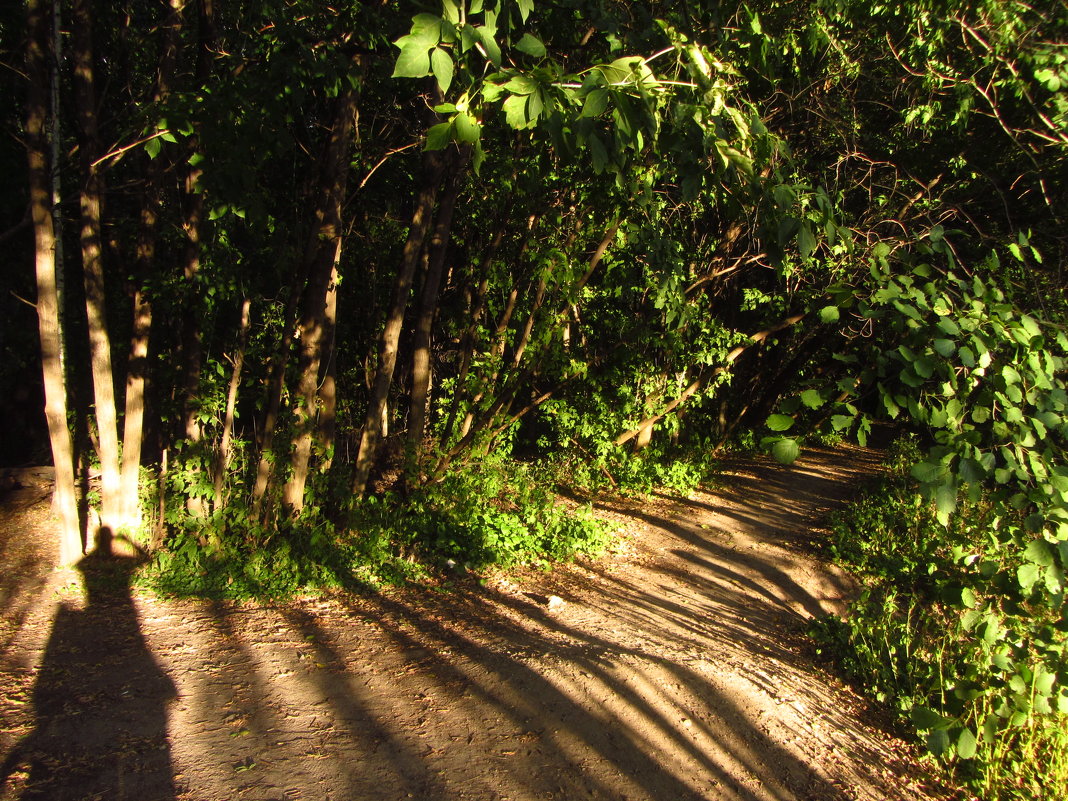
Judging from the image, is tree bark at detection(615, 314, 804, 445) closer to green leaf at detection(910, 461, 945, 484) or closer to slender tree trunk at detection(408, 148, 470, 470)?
slender tree trunk at detection(408, 148, 470, 470)

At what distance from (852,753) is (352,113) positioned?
6.14 metres

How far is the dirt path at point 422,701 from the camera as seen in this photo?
3.51 m

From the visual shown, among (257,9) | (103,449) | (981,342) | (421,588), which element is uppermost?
(257,9)

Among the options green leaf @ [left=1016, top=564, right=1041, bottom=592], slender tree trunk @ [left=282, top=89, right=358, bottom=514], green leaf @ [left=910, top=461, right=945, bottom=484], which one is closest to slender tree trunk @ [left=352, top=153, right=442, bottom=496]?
slender tree trunk @ [left=282, top=89, right=358, bottom=514]

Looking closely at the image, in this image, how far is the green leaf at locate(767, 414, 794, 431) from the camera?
2.69m

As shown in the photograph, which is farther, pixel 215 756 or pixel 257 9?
pixel 257 9

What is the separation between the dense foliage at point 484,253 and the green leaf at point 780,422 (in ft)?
0.12

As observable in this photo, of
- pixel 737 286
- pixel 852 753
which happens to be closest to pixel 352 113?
pixel 852 753

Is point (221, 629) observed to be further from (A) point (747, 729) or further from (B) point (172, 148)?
(B) point (172, 148)

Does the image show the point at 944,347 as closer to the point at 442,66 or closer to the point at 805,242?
the point at 805,242

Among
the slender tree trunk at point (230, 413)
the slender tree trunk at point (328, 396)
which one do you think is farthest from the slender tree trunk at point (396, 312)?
the slender tree trunk at point (230, 413)

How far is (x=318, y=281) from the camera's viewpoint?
22.4ft

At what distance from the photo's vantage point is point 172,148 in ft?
22.4

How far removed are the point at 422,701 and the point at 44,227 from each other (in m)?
4.52
